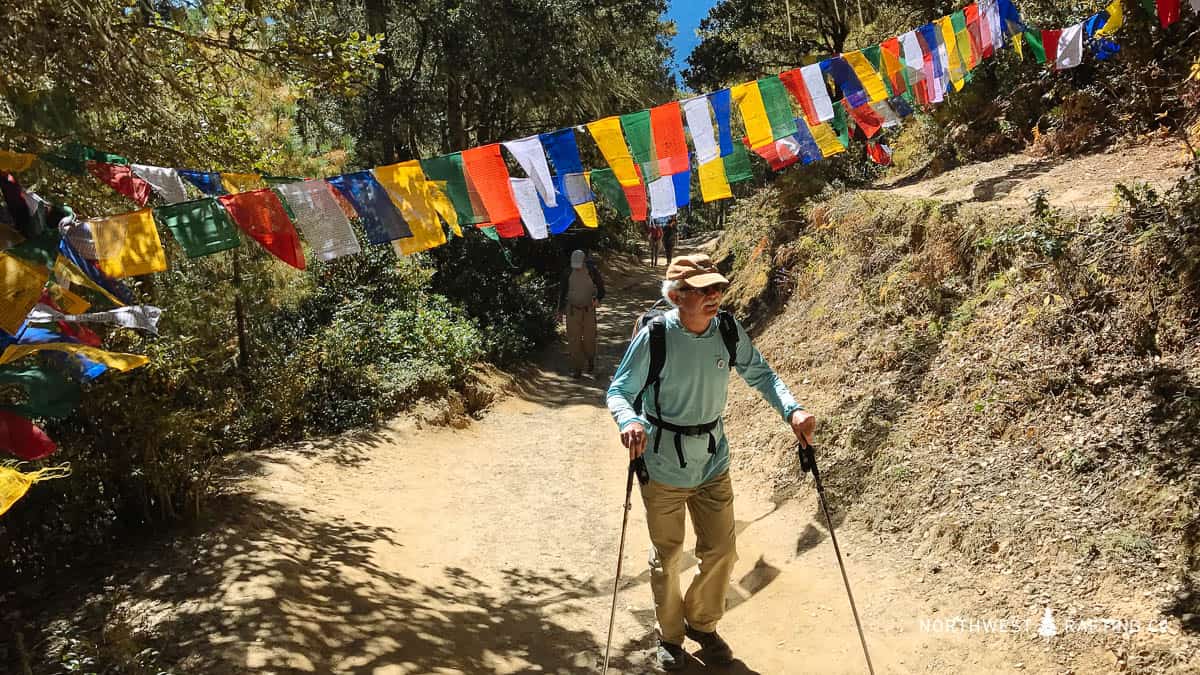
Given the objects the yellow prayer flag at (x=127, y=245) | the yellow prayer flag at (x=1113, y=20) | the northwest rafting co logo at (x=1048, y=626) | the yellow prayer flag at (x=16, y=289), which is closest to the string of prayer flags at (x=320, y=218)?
the yellow prayer flag at (x=127, y=245)

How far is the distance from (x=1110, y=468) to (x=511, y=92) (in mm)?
12854

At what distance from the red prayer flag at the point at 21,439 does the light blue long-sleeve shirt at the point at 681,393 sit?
3.08 meters

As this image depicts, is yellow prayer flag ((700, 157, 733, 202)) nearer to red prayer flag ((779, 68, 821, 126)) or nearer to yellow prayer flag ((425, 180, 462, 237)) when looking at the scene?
red prayer flag ((779, 68, 821, 126))

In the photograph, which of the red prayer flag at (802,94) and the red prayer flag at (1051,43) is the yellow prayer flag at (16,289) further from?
the red prayer flag at (1051,43)

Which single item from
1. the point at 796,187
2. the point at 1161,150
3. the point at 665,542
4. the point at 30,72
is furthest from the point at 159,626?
the point at 796,187

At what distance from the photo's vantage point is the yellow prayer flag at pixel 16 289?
370 cm

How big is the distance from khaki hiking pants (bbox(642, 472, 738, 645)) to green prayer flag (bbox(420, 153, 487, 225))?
3179 millimetres

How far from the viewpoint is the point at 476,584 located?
5.29m

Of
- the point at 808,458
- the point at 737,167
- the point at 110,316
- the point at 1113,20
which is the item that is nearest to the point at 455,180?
the point at 737,167

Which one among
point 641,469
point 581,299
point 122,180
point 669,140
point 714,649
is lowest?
point 714,649

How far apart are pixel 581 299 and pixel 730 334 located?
24.9 feet

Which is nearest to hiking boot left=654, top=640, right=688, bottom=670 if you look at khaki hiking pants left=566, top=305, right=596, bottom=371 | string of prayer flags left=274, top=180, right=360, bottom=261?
string of prayer flags left=274, top=180, right=360, bottom=261

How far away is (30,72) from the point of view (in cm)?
476

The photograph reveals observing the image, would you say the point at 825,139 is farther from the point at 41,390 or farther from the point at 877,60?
the point at 41,390
